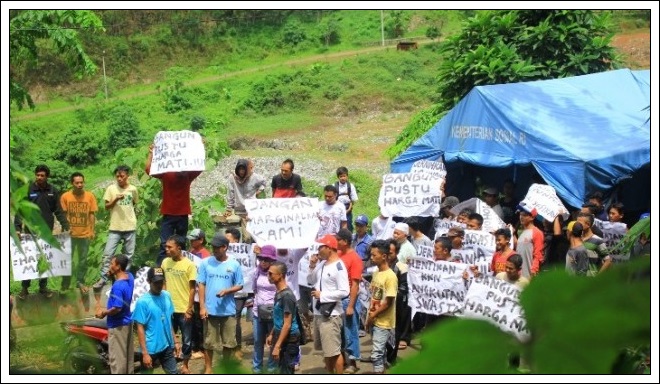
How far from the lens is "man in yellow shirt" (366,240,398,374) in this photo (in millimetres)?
8352

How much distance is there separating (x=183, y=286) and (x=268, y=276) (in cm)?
98

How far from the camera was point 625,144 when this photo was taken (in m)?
12.3

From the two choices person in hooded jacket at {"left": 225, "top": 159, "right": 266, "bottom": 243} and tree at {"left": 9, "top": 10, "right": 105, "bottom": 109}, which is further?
person in hooded jacket at {"left": 225, "top": 159, "right": 266, "bottom": 243}

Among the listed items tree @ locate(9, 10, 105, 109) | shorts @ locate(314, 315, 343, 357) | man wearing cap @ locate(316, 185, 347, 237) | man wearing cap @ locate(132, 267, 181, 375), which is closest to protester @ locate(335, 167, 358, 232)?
man wearing cap @ locate(316, 185, 347, 237)

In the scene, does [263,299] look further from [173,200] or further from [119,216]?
[119,216]

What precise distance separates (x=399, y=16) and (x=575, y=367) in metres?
46.2

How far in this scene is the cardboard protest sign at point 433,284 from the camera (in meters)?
8.55

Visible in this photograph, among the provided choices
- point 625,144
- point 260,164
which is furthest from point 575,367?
point 260,164

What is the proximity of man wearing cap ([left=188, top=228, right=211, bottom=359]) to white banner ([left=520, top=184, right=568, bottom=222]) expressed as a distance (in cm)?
341

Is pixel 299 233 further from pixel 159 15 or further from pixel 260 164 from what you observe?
pixel 159 15

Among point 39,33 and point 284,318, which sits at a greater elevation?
point 39,33

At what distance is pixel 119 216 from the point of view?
10.5 metres

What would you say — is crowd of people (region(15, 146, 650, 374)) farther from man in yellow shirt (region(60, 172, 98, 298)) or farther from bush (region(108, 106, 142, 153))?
bush (region(108, 106, 142, 153))

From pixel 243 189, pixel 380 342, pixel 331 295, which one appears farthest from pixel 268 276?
pixel 243 189
